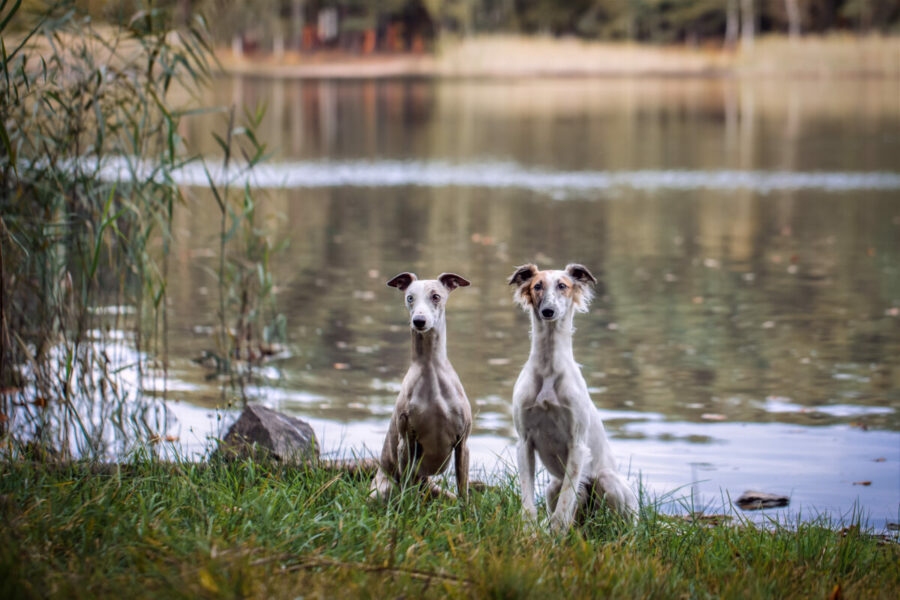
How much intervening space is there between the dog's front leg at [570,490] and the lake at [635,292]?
2.45 feet

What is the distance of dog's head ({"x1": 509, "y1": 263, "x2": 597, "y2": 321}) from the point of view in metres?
4.83

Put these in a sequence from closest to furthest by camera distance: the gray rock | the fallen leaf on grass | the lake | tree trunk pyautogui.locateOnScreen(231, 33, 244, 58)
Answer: the gray rock, the lake, the fallen leaf on grass, tree trunk pyautogui.locateOnScreen(231, 33, 244, 58)

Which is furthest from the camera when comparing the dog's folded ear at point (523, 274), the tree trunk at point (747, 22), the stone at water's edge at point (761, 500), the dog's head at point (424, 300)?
the tree trunk at point (747, 22)

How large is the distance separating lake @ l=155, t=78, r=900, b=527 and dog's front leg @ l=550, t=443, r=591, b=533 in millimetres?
747

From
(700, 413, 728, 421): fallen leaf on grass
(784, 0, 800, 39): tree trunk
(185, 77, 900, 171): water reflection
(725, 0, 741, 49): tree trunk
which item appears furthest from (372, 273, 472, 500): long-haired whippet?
(725, 0, 741, 49): tree trunk

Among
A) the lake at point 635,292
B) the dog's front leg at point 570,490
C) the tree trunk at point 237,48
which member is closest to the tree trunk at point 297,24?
the tree trunk at point 237,48

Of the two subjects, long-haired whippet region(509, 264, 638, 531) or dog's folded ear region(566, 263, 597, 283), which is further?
dog's folded ear region(566, 263, 597, 283)

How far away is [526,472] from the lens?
492 cm

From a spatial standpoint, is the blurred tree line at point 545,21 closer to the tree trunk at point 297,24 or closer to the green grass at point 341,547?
the tree trunk at point 297,24

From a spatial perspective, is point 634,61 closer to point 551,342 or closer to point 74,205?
point 74,205

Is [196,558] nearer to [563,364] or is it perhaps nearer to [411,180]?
[563,364]

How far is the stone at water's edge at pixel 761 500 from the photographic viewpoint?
250 inches

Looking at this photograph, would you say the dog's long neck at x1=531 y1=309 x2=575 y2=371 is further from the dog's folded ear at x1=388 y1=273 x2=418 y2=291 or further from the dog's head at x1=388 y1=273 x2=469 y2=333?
the dog's folded ear at x1=388 y1=273 x2=418 y2=291

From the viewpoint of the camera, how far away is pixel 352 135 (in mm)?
33406
